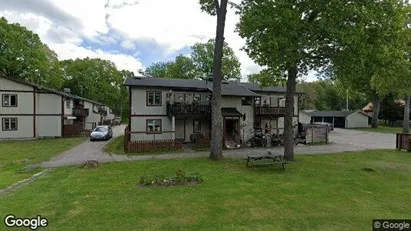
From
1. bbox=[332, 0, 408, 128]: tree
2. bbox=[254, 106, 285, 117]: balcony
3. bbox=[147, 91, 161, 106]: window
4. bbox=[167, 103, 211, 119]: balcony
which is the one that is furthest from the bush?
bbox=[254, 106, 285, 117]: balcony

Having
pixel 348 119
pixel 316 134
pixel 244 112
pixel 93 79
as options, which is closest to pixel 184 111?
pixel 244 112

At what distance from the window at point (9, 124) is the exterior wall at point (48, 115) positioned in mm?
2193

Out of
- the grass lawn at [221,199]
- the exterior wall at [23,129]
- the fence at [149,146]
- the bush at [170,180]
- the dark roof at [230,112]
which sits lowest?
the grass lawn at [221,199]

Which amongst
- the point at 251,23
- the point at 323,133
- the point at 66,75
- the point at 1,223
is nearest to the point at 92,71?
the point at 66,75

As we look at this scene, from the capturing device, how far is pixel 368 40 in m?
15.4

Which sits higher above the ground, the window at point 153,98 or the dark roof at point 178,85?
the dark roof at point 178,85

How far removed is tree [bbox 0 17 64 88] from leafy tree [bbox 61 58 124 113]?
59.7 feet

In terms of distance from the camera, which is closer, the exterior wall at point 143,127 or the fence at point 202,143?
the fence at point 202,143

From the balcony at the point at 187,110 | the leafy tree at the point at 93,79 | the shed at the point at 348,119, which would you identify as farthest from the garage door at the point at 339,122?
the leafy tree at the point at 93,79

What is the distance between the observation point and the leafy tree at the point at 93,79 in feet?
227

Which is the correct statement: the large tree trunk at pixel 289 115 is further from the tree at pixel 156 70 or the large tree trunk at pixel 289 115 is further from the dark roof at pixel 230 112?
the tree at pixel 156 70

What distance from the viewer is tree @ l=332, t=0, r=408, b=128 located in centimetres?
1441

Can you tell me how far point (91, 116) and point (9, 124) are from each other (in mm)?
19062

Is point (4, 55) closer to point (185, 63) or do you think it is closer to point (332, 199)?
point (185, 63)
